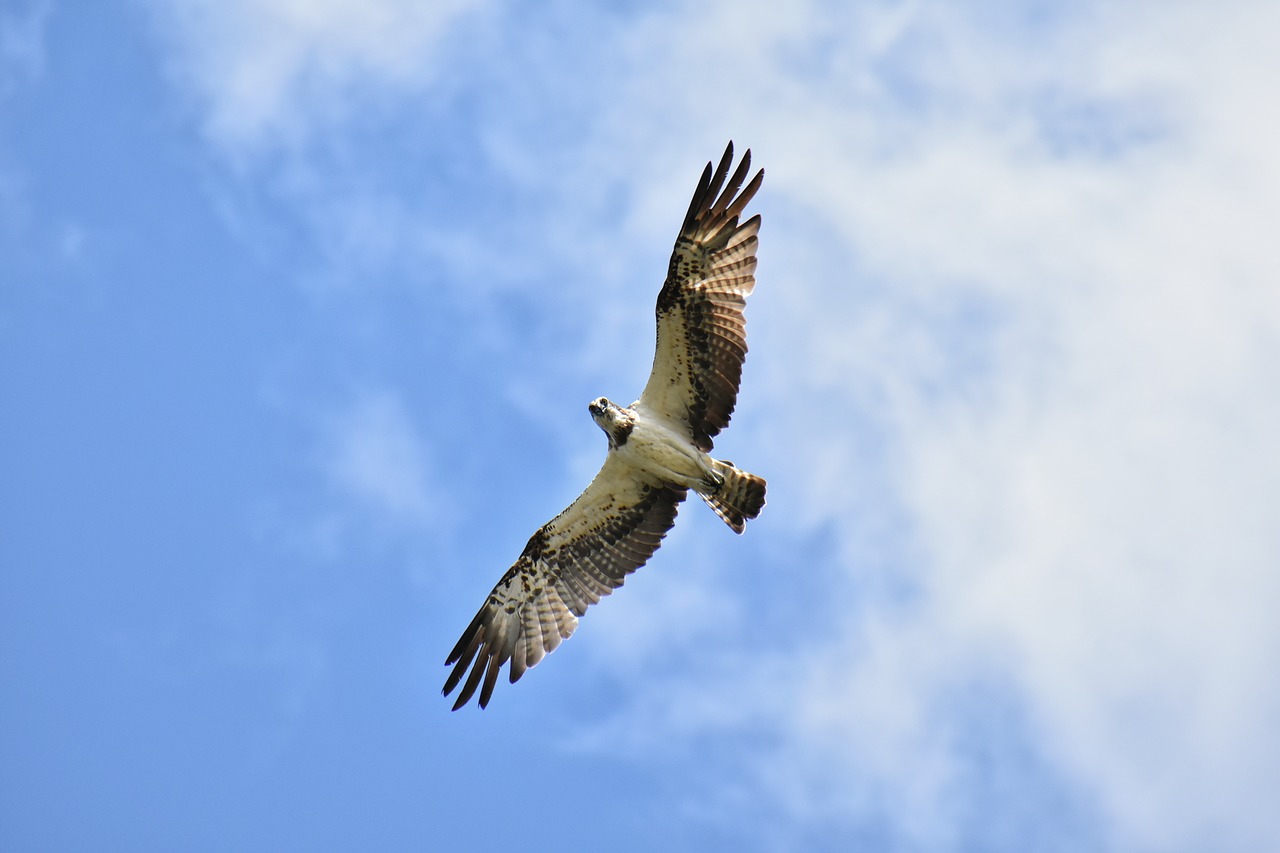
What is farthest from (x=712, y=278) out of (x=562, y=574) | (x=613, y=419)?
(x=562, y=574)

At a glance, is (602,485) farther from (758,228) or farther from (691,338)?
(758,228)

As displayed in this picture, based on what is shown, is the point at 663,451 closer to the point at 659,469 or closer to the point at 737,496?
the point at 659,469

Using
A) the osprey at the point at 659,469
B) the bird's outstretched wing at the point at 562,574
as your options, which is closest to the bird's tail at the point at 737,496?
the osprey at the point at 659,469

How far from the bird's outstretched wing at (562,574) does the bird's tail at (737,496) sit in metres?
0.69

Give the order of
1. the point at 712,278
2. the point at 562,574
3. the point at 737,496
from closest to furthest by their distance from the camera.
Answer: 1. the point at 712,278
2. the point at 737,496
3. the point at 562,574

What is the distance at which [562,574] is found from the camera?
14883mm

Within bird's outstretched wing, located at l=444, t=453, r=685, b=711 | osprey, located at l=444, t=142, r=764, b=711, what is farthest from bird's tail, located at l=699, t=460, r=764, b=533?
bird's outstretched wing, located at l=444, t=453, r=685, b=711

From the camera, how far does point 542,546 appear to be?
48.7ft

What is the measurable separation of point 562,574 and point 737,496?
7.32 feet

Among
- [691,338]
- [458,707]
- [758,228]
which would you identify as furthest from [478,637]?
[758,228]

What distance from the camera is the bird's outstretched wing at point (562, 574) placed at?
14.5 metres

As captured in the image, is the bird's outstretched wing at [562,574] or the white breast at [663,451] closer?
the white breast at [663,451]

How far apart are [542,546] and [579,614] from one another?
0.79 meters

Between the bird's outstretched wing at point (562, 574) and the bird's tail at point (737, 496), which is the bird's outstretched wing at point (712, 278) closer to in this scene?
the bird's tail at point (737, 496)
